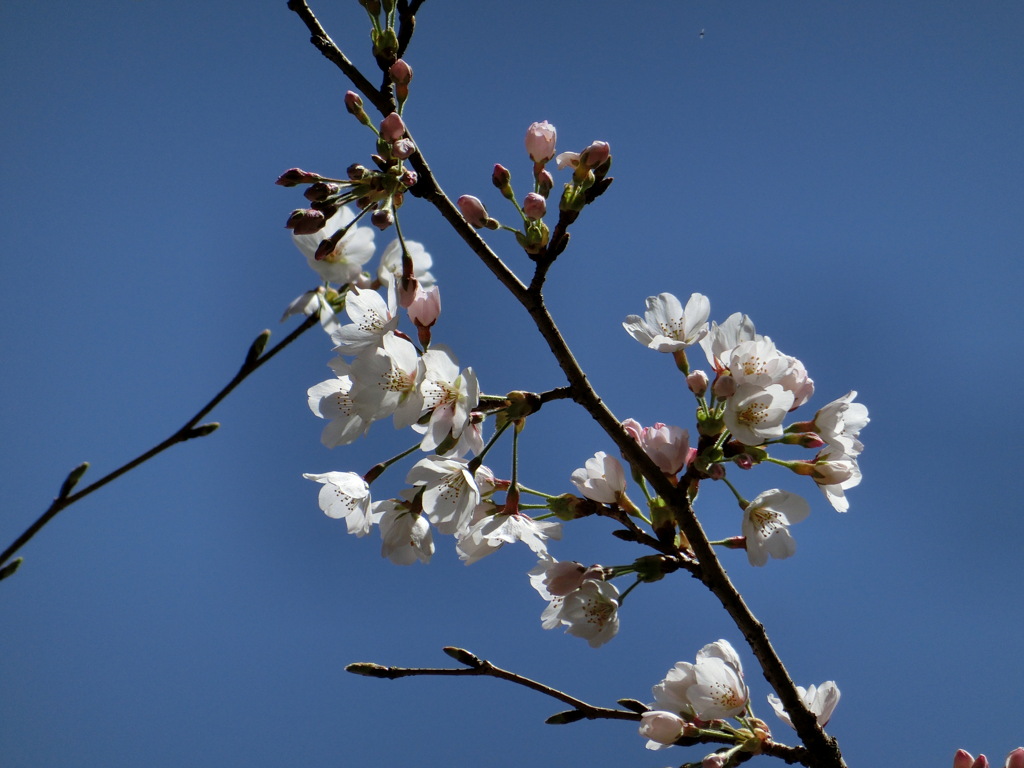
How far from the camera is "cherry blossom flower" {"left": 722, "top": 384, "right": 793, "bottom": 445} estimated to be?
50.8 inches

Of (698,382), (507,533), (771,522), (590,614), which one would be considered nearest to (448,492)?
(507,533)

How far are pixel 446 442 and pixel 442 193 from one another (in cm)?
46

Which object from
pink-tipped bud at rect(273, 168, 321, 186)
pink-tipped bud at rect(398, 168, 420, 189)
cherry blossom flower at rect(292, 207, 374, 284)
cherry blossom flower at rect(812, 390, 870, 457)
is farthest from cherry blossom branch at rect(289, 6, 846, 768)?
cherry blossom flower at rect(292, 207, 374, 284)

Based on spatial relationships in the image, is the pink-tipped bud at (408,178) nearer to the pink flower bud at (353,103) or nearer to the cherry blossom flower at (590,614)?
the pink flower bud at (353,103)

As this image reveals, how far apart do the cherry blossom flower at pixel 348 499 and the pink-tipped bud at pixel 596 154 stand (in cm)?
81

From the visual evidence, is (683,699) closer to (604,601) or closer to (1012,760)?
(604,601)

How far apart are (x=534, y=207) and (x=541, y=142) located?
256 mm

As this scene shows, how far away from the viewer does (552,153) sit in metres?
1.57

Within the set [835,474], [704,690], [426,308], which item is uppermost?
[835,474]

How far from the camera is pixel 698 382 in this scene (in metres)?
1.41

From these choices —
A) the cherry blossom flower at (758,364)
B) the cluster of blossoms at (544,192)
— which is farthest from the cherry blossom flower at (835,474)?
the cluster of blossoms at (544,192)

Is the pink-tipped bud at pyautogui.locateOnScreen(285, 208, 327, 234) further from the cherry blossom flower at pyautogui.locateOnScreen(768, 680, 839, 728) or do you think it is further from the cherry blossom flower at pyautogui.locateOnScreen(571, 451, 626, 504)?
the cherry blossom flower at pyautogui.locateOnScreen(768, 680, 839, 728)

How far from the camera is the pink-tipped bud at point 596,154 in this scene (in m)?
1.44

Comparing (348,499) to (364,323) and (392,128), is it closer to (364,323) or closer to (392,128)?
(364,323)
